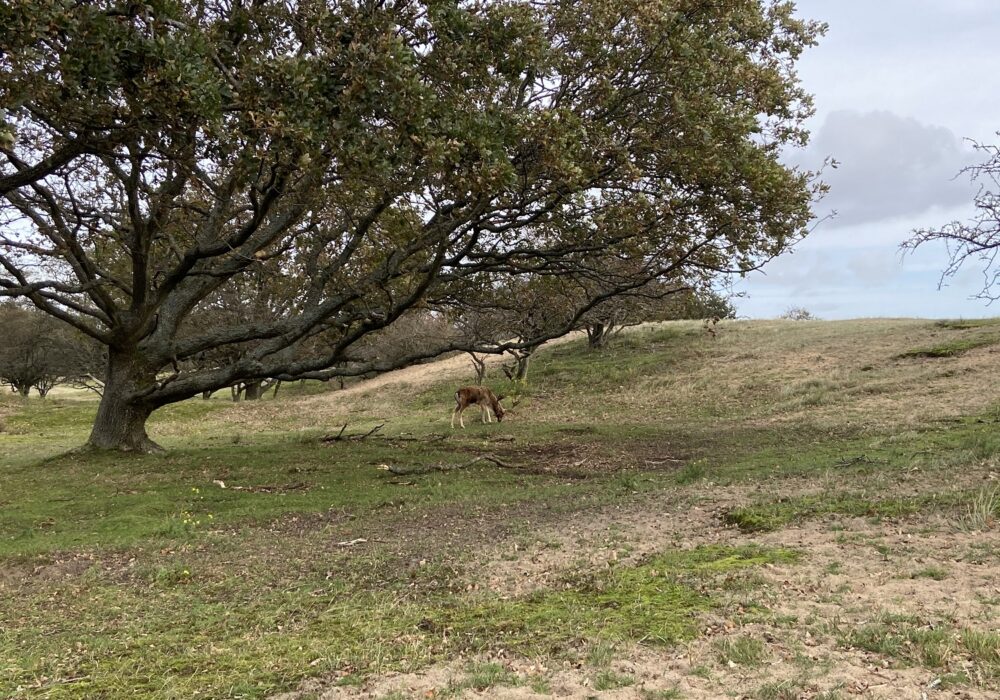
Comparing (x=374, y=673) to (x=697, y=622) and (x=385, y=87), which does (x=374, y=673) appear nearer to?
(x=697, y=622)

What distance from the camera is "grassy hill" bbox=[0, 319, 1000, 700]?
407 cm

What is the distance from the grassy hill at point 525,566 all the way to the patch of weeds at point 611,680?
0.06 ft

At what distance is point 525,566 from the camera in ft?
20.8

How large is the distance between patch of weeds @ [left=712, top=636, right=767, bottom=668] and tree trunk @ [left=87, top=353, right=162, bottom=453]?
12912mm

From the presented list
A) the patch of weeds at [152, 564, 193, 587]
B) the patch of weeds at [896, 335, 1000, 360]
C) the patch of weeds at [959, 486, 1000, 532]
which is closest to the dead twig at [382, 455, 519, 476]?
the patch of weeds at [152, 564, 193, 587]

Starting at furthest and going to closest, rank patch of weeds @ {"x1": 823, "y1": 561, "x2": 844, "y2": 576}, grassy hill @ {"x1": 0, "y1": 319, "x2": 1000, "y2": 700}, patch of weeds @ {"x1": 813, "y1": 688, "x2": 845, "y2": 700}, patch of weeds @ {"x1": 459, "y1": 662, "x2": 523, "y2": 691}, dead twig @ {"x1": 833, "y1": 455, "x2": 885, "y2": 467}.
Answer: dead twig @ {"x1": 833, "y1": 455, "x2": 885, "y2": 467}, patch of weeds @ {"x1": 823, "y1": 561, "x2": 844, "y2": 576}, grassy hill @ {"x1": 0, "y1": 319, "x2": 1000, "y2": 700}, patch of weeds @ {"x1": 459, "y1": 662, "x2": 523, "y2": 691}, patch of weeds @ {"x1": 813, "y1": 688, "x2": 845, "y2": 700}

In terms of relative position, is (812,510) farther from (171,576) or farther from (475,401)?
(475,401)

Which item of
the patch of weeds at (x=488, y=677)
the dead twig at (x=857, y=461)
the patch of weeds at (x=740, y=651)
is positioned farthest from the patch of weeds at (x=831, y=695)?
the dead twig at (x=857, y=461)

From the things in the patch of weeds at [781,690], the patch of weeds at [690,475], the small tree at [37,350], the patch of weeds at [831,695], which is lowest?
the patch of weeds at [690,475]

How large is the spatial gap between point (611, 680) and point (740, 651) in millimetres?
849

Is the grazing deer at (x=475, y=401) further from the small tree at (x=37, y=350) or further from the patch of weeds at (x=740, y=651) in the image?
the small tree at (x=37, y=350)

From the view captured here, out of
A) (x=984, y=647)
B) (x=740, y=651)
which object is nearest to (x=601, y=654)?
(x=740, y=651)

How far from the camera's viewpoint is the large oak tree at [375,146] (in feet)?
24.6

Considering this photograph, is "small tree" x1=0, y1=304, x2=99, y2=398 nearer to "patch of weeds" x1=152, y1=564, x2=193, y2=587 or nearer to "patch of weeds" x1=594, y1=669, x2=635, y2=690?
"patch of weeds" x1=152, y1=564, x2=193, y2=587
